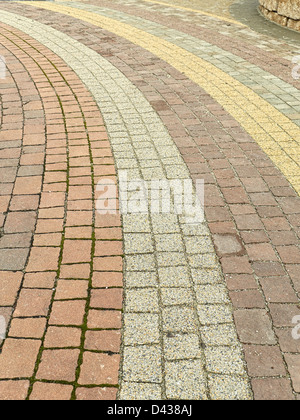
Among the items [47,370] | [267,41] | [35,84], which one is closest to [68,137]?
[35,84]

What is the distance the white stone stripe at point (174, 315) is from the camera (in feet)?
7.30

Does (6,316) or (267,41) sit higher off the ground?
(267,41)

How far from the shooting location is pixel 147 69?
21.7 feet

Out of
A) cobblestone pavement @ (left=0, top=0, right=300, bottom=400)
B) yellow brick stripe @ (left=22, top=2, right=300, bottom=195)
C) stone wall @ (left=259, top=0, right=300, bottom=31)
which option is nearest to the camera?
cobblestone pavement @ (left=0, top=0, right=300, bottom=400)

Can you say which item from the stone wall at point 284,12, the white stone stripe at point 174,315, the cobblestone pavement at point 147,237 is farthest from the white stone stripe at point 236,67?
the white stone stripe at point 174,315

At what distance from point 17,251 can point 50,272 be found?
352 millimetres

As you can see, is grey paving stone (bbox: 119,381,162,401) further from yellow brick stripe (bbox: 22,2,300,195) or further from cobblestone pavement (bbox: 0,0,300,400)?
yellow brick stripe (bbox: 22,2,300,195)

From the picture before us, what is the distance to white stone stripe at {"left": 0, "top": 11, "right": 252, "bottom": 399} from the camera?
2.22 meters

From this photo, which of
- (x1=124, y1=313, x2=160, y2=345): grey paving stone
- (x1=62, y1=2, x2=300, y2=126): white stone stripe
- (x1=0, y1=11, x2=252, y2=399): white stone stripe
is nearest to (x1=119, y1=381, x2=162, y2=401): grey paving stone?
(x1=0, y1=11, x2=252, y2=399): white stone stripe

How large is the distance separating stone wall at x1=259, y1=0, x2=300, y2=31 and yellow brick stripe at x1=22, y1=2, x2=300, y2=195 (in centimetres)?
291

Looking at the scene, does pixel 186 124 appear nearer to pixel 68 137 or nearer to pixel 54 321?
pixel 68 137

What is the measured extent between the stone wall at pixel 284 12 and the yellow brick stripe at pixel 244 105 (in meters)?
2.91
